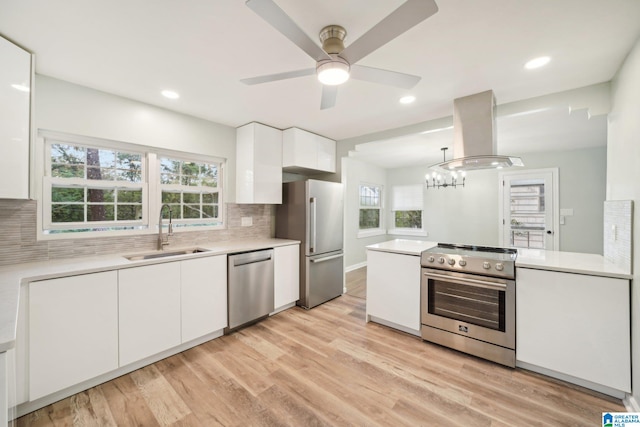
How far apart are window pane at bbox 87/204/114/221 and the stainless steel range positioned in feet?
10.3

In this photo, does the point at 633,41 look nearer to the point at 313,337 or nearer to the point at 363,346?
the point at 363,346

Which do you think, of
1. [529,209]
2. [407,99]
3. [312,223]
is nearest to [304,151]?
[312,223]

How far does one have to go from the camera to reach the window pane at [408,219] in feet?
20.4

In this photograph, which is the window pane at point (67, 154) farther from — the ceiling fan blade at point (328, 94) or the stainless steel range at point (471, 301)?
the stainless steel range at point (471, 301)

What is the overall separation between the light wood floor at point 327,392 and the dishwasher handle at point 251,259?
0.80m

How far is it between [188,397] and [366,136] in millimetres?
3536

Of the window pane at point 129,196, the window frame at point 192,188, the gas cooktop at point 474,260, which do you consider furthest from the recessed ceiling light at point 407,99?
the window pane at point 129,196

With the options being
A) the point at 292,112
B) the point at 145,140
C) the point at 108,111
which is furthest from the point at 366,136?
the point at 108,111

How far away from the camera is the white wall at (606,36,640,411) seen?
1.63 m

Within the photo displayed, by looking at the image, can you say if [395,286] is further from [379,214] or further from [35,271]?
[379,214]

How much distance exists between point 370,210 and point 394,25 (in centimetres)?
514

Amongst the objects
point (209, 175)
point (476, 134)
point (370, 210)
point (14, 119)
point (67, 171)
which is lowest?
point (370, 210)

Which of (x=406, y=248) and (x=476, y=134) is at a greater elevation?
(x=476, y=134)

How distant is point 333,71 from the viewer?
1508 millimetres
